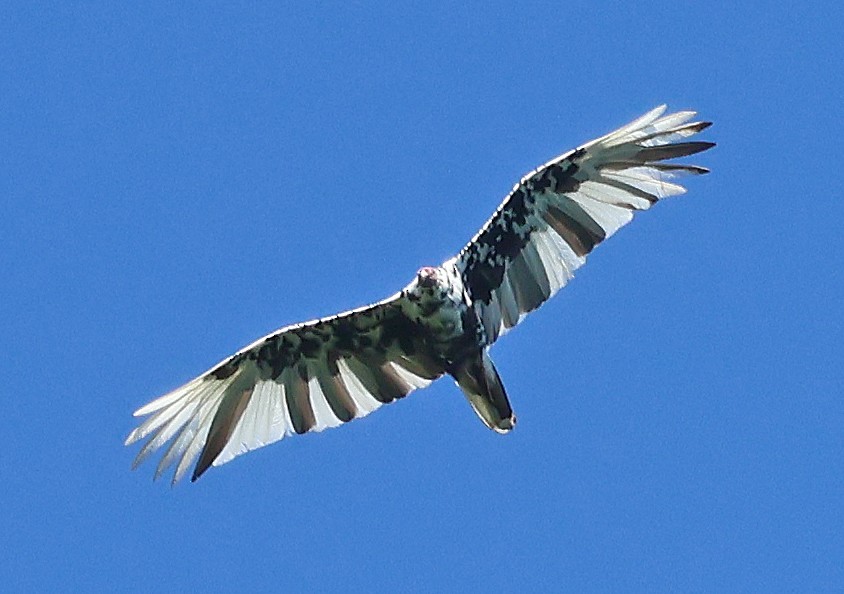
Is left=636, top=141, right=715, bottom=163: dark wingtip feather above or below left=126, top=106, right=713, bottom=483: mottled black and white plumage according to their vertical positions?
above

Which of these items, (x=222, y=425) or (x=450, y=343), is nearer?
(x=450, y=343)

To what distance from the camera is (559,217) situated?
23125 mm

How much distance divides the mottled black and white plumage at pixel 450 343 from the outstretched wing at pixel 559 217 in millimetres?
11

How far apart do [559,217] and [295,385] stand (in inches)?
139

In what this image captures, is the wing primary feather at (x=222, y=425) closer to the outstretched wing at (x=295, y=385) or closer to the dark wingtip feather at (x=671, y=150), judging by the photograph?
the outstretched wing at (x=295, y=385)

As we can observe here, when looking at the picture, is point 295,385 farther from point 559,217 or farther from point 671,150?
point 671,150

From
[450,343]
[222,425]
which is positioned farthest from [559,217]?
[222,425]

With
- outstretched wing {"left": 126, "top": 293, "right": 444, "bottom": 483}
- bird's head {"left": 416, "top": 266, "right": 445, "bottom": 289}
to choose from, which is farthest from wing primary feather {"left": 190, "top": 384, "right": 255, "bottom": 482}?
bird's head {"left": 416, "top": 266, "right": 445, "bottom": 289}

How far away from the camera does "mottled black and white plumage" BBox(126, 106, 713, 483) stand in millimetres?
22641

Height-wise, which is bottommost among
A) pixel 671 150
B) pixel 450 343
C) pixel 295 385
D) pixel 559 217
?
pixel 450 343

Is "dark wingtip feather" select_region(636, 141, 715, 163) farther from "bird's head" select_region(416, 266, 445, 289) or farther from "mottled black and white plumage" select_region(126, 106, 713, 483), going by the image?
"bird's head" select_region(416, 266, 445, 289)

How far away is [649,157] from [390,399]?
3.99m

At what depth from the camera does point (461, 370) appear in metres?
22.6

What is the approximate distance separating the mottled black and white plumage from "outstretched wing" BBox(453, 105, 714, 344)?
0.01 meters
